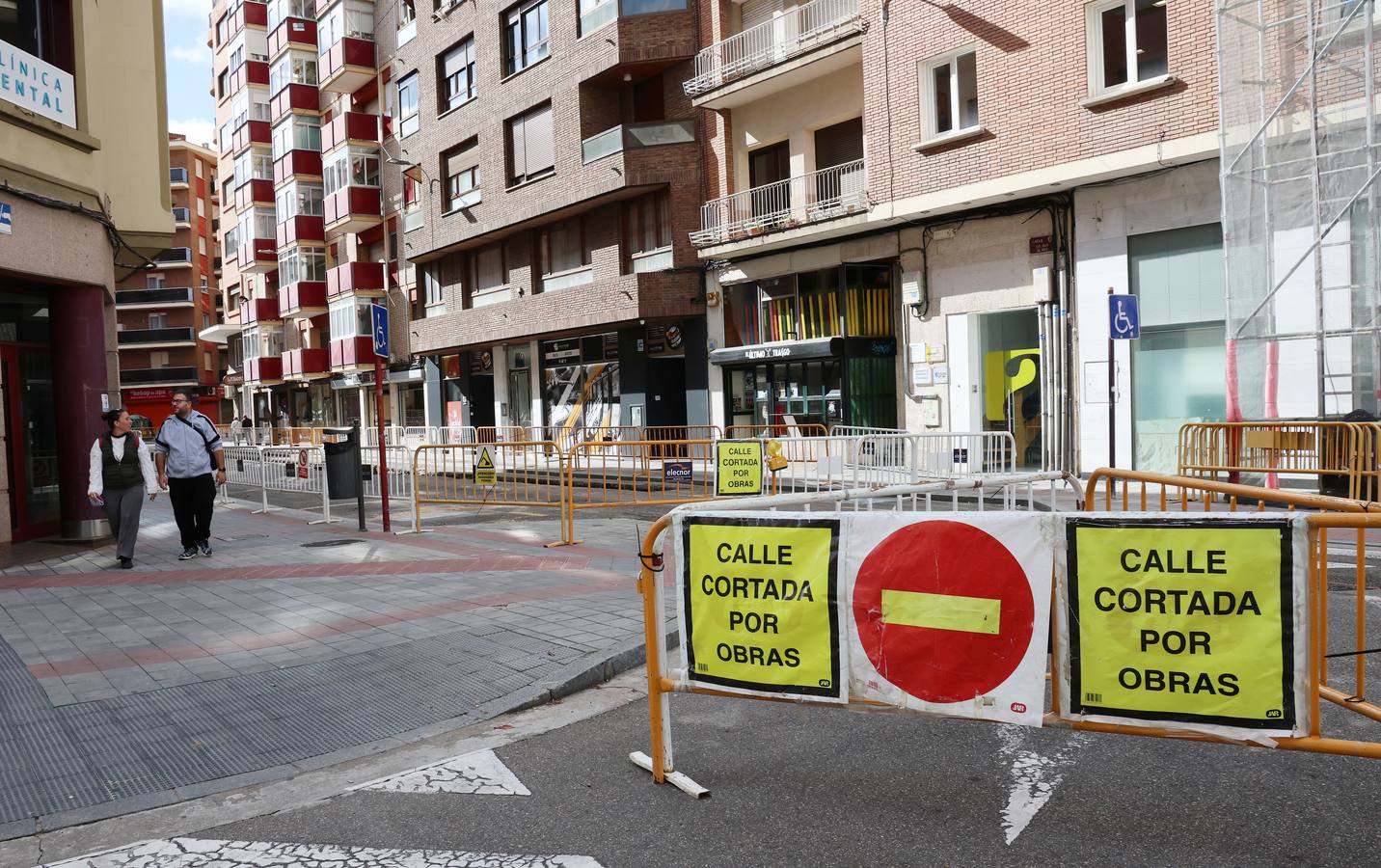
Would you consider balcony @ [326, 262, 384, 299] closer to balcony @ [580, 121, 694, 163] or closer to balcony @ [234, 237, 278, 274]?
balcony @ [234, 237, 278, 274]

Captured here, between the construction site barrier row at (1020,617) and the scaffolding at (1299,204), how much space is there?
34.4ft

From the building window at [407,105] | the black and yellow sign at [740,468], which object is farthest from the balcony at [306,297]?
the black and yellow sign at [740,468]

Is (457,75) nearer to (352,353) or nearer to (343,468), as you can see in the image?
(352,353)

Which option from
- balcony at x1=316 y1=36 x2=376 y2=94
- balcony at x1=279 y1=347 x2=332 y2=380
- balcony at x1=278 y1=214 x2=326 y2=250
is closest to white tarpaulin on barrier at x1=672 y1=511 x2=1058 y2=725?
balcony at x1=316 y1=36 x2=376 y2=94

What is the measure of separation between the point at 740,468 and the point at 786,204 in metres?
12.7

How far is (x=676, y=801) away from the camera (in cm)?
390

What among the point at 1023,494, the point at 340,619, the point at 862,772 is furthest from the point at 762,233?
the point at 862,772

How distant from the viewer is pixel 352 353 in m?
38.9

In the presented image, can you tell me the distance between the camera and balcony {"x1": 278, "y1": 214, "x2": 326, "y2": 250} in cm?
4181

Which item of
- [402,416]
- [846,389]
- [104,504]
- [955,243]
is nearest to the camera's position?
[104,504]

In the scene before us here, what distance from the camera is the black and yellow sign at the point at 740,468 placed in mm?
11023

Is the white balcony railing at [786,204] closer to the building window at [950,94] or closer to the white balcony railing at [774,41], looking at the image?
the building window at [950,94]

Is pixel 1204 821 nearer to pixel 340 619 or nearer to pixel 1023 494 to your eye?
pixel 1023 494

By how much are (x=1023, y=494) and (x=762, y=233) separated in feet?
45.5
